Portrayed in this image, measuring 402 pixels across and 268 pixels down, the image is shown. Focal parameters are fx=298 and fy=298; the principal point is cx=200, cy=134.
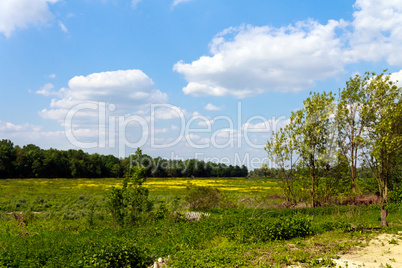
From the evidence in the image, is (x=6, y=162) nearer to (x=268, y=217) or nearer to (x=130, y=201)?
(x=130, y=201)

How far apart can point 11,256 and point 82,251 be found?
6.10ft

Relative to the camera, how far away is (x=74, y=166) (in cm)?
8194

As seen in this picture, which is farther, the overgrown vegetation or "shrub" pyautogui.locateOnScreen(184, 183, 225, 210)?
"shrub" pyautogui.locateOnScreen(184, 183, 225, 210)

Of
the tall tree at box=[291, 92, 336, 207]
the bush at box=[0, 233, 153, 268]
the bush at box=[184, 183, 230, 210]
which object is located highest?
the tall tree at box=[291, 92, 336, 207]

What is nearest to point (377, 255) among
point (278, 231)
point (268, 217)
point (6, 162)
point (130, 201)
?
point (278, 231)

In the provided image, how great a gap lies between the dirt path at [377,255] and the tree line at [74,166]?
6173 centimetres

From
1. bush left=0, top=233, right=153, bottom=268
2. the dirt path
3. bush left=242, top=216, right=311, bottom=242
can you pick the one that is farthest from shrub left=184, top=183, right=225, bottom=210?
the dirt path

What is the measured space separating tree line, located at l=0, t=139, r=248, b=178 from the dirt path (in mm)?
61730

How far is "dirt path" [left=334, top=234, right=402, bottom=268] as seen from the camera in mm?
6156

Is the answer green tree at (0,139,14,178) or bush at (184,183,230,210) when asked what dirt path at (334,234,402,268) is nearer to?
bush at (184,183,230,210)

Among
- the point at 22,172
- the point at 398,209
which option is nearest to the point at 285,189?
the point at 398,209

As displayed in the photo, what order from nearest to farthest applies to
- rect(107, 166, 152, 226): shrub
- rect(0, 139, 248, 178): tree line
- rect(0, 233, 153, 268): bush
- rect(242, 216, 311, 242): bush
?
rect(0, 233, 153, 268): bush < rect(242, 216, 311, 242): bush < rect(107, 166, 152, 226): shrub < rect(0, 139, 248, 178): tree line

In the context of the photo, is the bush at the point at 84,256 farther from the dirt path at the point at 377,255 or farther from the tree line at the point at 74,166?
the tree line at the point at 74,166

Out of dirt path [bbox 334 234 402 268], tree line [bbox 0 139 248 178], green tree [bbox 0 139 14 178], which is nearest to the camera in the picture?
dirt path [bbox 334 234 402 268]
